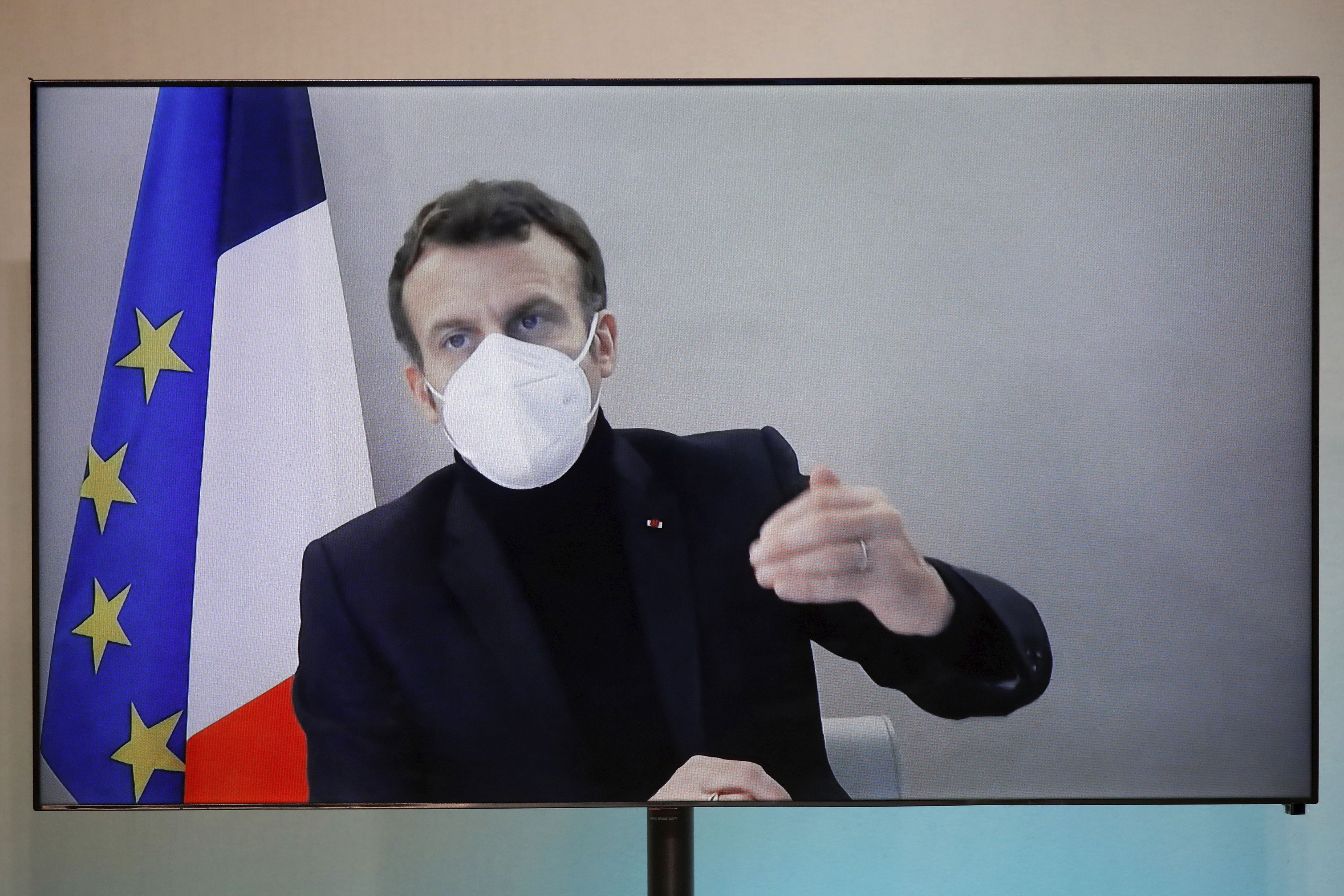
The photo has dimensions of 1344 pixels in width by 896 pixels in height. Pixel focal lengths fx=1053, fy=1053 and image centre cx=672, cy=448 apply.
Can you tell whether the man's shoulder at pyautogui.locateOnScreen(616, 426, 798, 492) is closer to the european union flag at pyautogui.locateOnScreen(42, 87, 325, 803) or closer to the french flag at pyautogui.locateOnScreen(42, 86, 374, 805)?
the french flag at pyautogui.locateOnScreen(42, 86, 374, 805)

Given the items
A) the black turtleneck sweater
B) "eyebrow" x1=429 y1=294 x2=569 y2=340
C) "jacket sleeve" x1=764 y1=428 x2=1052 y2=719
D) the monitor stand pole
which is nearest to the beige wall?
the monitor stand pole

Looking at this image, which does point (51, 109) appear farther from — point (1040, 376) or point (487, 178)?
point (1040, 376)

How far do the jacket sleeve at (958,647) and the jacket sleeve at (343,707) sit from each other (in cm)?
61

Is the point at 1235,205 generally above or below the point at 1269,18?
below

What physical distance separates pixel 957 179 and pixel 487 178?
0.70m

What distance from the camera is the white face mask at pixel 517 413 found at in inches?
60.7

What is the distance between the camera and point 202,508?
1.54 m

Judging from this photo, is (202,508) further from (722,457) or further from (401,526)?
(722,457)

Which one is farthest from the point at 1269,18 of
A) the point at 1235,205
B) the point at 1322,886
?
the point at 1322,886

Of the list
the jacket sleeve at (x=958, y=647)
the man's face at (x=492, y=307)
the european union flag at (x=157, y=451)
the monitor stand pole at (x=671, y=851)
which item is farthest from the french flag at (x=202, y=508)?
the jacket sleeve at (x=958, y=647)

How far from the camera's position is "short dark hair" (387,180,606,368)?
156 cm

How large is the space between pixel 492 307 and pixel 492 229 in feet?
0.39

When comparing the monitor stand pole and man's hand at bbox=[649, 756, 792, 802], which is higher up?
man's hand at bbox=[649, 756, 792, 802]

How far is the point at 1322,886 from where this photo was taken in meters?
1.84
